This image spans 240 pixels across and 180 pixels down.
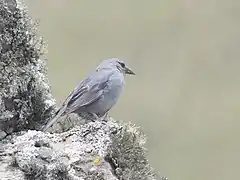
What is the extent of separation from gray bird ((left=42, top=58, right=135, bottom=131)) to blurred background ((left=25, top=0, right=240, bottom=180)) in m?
0.90

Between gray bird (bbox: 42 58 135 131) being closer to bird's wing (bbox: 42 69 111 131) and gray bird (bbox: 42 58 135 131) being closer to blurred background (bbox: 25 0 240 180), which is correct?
bird's wing (bbox: 42 69 111 131)

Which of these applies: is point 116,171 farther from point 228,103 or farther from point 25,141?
point 228,103

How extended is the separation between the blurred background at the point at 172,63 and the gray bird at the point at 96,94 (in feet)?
2.96

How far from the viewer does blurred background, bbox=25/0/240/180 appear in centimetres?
251

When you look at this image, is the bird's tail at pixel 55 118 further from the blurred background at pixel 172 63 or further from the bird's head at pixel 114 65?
the blurred background at pixel 172 63

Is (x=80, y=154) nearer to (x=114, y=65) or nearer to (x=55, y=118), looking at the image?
(x=55, y=118)

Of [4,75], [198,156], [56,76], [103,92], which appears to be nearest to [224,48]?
[198,156]

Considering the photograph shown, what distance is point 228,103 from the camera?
9.20ft

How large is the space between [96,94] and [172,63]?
1577mm

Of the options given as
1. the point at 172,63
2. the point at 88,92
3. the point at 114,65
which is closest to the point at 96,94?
the point at 88,92

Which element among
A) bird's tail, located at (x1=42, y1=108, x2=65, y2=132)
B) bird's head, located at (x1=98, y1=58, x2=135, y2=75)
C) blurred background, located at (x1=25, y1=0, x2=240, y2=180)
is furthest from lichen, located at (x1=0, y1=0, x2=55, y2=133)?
blurred background, located at (x1=25, y1=0, x2=240, y2=180)

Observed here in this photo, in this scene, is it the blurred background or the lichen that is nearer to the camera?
the lichen

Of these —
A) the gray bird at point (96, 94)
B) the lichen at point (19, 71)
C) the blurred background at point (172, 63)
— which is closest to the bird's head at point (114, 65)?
the gray bird at point (96, 94)

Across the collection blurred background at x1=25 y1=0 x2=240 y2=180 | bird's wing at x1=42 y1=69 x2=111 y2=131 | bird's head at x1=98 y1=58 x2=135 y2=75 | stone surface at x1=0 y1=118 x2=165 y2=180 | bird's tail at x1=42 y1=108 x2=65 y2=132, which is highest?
blurred background at x1=25 y1=0 x2=240 y2=180
